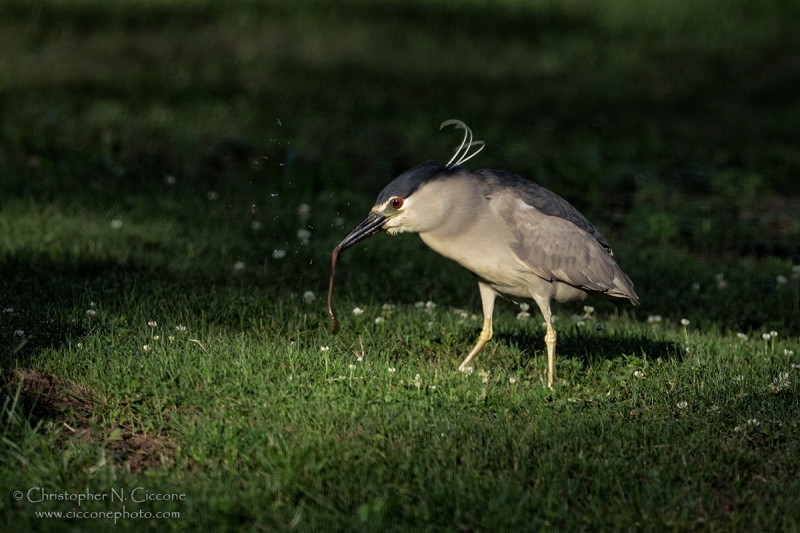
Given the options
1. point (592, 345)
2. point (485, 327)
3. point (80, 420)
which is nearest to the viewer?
point (80, 420)

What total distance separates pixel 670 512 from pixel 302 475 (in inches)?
68.2

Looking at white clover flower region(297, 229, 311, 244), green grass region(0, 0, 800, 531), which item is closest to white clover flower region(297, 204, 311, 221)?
green grass region(0, 0, 800, 531)

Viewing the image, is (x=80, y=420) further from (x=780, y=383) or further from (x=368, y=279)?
(x=780, y=383)

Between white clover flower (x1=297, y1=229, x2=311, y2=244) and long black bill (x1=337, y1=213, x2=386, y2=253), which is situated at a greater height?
long black bill (x1=337, y1=213, x2=386, y2=253)

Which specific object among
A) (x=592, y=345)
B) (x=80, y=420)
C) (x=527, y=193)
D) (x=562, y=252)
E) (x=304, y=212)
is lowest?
(x=80, y=420)

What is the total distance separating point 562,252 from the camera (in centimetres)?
594

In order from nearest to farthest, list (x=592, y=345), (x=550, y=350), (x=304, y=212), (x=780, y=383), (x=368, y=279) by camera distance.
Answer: (x=780, y=383), (x=550, y=350), (x=592, y=345), (x=368, y=279), (x=304, y=212)

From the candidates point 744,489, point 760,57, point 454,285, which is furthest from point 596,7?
point 744,489

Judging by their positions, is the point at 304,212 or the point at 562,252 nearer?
the point at 562,252

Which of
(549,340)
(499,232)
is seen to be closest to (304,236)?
(499,232)

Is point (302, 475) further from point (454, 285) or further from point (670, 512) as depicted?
point (454, 285)

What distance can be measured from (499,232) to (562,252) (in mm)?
460

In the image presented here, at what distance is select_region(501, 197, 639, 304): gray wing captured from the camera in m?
5.82

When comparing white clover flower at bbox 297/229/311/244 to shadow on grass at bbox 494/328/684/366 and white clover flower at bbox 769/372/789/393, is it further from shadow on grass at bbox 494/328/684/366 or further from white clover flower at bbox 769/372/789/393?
white clover flower at bbox 769/372/789/393
